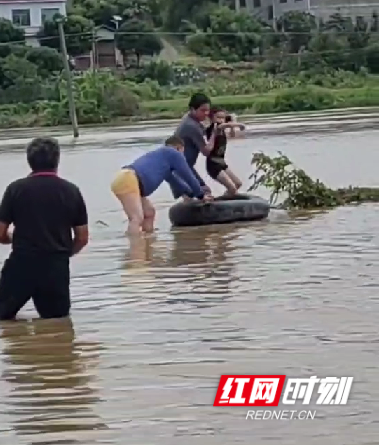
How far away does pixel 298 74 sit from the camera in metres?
85.4

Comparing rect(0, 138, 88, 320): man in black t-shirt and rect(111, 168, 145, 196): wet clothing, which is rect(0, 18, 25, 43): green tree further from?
rect(0, 138, 88, 320): man in black t-shirt

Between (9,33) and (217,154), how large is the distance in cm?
6884

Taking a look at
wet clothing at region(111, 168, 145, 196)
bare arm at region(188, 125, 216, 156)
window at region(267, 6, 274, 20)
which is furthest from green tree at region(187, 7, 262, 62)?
wet clothing at region(111, 168, 145, 196)

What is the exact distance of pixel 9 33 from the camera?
84.6 metres

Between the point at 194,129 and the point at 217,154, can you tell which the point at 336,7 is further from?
the point at 194,129

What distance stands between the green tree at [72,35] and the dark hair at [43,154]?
77.7 metres

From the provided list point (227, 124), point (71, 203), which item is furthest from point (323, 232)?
point (71, 203)

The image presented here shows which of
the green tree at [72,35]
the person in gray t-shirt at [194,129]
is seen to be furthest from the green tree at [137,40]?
the person in gray t-shirt at [194,129]

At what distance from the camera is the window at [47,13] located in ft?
298

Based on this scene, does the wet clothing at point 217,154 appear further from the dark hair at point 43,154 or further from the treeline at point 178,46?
the treeline at point 178,46

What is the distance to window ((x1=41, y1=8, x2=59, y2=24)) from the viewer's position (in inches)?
3574

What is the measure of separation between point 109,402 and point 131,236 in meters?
8.04

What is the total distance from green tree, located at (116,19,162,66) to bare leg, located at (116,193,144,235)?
241 ft

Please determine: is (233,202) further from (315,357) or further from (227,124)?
(315,357)
